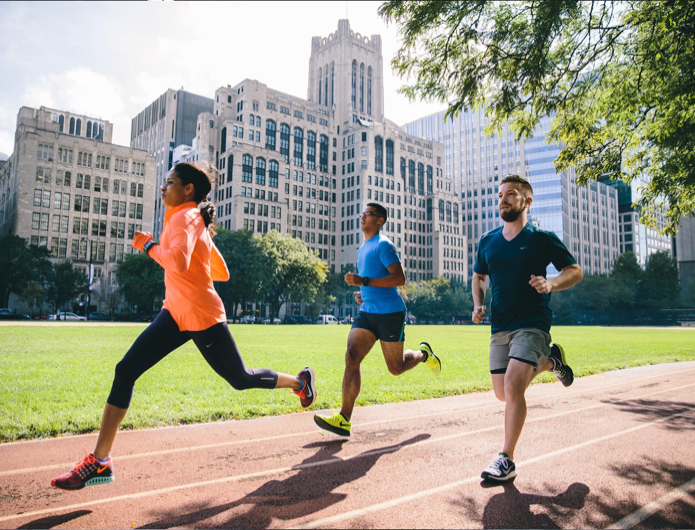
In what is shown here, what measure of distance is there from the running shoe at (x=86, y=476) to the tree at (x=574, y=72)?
6.68m

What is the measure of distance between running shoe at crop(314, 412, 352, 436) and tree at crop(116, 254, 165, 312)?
58279 mm

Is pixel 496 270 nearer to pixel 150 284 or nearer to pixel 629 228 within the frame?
pixel 150 284

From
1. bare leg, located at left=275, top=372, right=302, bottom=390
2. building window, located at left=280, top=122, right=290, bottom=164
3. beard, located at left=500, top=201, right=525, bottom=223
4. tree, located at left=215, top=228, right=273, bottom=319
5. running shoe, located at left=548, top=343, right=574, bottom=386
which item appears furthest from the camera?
building window, located at left=280, top=122, right=290, bottom=164

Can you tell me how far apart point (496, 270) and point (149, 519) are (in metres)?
3.50

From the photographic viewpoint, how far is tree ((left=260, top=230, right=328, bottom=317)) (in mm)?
63406

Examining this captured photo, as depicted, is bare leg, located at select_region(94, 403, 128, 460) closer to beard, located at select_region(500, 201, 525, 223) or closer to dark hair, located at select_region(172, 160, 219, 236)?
dark hair, located at select_region(172, 160, 219, 236)

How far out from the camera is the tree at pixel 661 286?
9031 centimetres

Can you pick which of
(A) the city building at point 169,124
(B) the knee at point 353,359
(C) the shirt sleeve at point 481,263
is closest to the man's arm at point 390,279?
(B) the knee at point 353,359

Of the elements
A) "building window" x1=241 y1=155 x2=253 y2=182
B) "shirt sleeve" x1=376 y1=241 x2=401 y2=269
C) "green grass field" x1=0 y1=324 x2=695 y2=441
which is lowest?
"green grass field" x1=0 y1=324 x2=695 y2=441

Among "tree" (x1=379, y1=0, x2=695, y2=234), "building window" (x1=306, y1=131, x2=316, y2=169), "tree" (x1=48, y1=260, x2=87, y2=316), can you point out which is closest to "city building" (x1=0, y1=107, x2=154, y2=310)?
"tree" (x1=48, y1=260, x2=87, y2=316)

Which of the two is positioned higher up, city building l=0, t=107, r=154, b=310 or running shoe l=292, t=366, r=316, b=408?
city building l=0, t=107, r=154, b=310

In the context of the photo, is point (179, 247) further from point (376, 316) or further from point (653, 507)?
point (653, 507)

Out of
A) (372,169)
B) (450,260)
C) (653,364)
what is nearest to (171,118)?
(372,169)

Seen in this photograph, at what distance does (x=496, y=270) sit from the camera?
4676 mm
